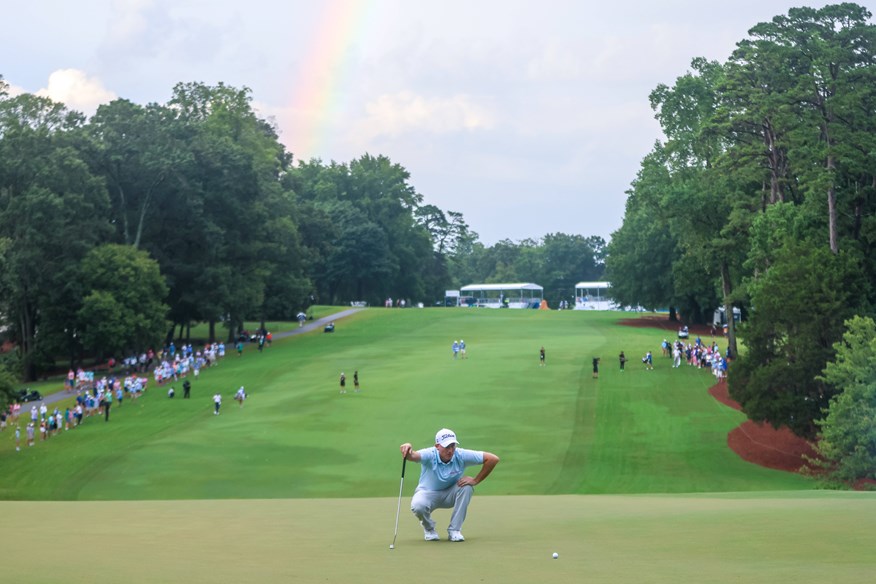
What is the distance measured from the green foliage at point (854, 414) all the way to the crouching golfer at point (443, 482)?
1091 inches

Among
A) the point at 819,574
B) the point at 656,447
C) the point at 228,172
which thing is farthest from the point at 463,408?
the point at 819,574

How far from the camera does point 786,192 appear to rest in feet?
197

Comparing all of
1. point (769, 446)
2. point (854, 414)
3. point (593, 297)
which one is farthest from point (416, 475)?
point (593, 297)

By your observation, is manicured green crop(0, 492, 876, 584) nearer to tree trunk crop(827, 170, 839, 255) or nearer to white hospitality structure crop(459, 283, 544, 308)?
tree trunk crop(827, 170, 839, 255)

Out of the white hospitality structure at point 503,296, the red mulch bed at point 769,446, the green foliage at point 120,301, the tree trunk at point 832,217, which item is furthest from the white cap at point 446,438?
the white hospitality structure at point 503,296

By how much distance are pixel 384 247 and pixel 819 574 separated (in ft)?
455

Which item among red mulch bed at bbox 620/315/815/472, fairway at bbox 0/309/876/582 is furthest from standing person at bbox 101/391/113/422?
red mulch bed at bbox 620/315/815/472

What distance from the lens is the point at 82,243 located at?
77.0 meters

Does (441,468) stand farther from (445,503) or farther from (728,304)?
(728,304)

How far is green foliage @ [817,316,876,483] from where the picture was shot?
121 feet

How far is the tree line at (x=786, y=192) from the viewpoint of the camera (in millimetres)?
45750

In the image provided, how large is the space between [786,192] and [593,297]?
3990 inches

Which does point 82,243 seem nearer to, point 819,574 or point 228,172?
point 228,172

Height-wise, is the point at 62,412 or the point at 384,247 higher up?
the point at 384,247
